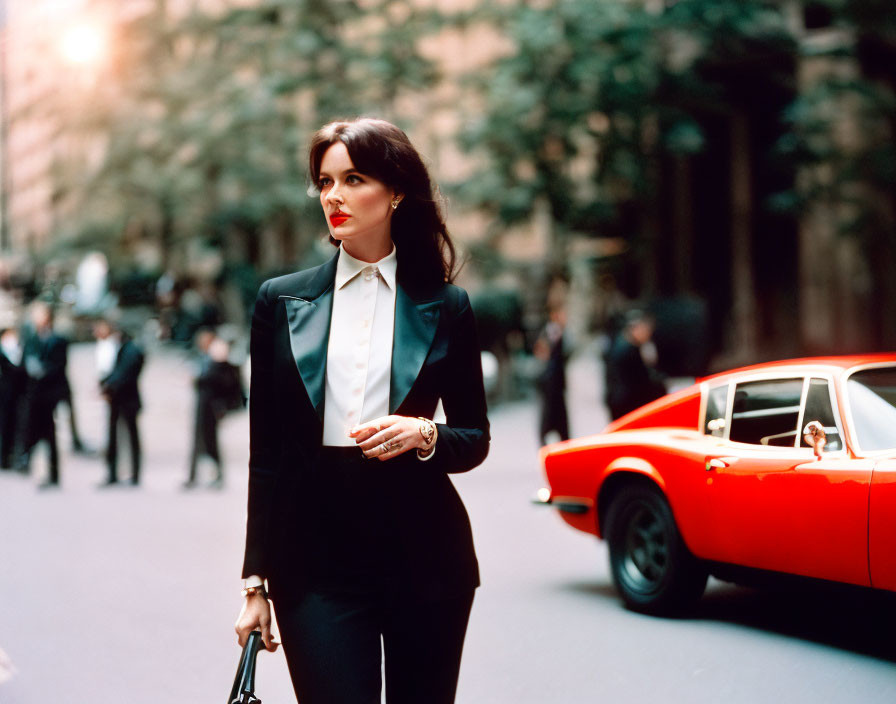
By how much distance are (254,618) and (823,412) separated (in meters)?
3.97

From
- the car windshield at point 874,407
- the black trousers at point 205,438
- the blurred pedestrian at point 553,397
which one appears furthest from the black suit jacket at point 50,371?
the car windshield at point 874,407

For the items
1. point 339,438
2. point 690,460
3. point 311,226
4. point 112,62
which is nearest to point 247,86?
point 311,226

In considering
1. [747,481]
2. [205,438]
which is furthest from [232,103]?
[747,481]

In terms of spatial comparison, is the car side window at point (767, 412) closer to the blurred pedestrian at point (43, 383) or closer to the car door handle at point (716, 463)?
the car door handle at point (716, 463)

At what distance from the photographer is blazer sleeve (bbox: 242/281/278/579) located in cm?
254

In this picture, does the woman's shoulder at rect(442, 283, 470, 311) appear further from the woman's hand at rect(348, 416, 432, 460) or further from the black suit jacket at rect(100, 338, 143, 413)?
the black suit jacket at rect(100, 338, 143, 413)

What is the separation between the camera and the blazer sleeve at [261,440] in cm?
254

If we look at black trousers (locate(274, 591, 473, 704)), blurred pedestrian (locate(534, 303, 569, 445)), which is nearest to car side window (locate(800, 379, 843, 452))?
black trousers (locate(274, 591, 473, 704))

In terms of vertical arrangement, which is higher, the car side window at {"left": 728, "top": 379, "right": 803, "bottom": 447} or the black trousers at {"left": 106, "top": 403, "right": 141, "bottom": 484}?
the car side window at {"left": 728, "top": 379, "right": 803, "bottom": 447}

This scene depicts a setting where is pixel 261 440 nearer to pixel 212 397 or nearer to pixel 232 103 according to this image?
pixel 212 397

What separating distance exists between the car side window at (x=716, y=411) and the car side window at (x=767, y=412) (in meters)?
0.07

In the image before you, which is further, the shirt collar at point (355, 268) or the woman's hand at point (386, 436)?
the shirt collar at point (355, 268)

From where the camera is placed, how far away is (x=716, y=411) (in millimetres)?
6531

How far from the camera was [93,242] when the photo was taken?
31.3 metres
